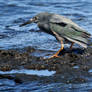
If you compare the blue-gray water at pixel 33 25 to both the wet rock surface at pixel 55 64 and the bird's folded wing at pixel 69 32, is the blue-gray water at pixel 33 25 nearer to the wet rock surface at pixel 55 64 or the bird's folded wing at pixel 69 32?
the wet rock surface at pixel 55 64

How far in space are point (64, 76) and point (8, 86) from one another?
1.06 meters

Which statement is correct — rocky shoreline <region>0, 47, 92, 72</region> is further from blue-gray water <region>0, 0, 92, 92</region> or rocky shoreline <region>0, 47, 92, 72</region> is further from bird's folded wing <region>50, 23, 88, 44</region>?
blue-gray water <region>0, 0, 92, 92</region>

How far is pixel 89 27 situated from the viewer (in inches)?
385

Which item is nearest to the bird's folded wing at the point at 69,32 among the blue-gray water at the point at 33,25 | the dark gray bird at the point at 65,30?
the dark gray bird at the point at 65,30

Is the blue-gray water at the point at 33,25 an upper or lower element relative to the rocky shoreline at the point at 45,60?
upper

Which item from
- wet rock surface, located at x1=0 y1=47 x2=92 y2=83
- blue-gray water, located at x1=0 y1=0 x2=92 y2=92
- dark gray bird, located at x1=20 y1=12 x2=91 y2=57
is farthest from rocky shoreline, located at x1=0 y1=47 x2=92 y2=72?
blue-gray water, located at x1=0 y1=0 x2=92 y2=92

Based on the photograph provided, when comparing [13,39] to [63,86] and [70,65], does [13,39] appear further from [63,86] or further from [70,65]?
[63,86]

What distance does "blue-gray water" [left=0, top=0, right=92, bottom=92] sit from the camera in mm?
5480

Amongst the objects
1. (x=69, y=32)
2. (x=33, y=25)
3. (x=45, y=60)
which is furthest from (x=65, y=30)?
(x=33, y=25)

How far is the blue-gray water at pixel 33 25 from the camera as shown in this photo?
5480mm

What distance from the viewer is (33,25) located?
411 inches

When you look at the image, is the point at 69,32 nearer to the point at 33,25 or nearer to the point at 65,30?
the point at 65,30

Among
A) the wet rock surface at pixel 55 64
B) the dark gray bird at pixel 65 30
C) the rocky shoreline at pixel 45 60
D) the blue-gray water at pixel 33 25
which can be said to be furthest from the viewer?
the dark gray bird at pixel 65 30

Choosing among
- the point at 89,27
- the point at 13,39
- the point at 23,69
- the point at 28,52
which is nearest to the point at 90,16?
the point at 89,27
